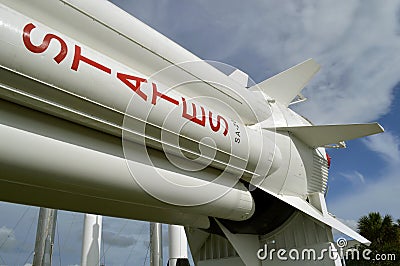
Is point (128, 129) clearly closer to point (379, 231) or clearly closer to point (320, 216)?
point (320, 216)

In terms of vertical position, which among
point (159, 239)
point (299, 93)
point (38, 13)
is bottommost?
point (159, 239)

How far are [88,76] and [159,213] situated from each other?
210 cm

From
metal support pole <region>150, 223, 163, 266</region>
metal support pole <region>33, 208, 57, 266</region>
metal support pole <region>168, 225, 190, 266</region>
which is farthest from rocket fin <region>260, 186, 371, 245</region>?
metal support pole <region>150, 223, 163, 266</region>

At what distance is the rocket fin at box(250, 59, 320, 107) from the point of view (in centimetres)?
574

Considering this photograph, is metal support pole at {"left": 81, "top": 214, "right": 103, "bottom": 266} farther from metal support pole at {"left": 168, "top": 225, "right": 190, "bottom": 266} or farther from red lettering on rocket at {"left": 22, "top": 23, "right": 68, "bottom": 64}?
red lettering on rocket at {"left": 22, "top": 23, "right": 68, "bottom": 64}

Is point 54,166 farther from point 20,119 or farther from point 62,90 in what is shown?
point 62,90

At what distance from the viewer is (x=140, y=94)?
9.29 feet

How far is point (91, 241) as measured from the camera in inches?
375

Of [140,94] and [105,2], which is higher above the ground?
[105,2]

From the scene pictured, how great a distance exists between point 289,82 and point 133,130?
3.75 metres

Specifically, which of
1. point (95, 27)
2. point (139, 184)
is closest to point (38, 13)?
point (95, 27)

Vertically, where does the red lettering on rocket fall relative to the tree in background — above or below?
above

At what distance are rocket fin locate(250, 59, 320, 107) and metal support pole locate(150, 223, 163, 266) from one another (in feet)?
27.2

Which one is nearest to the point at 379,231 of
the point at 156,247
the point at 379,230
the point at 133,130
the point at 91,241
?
the point at 379,230
